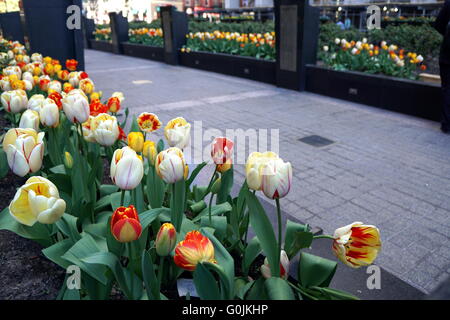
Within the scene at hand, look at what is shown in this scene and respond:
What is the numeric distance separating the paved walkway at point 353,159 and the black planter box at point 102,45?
10.8m

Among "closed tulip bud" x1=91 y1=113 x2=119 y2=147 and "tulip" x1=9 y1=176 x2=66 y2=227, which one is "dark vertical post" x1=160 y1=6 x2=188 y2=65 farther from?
"tulip" x1=9 y1=176 x2=66 y2=227

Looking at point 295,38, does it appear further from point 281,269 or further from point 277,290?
point 277,290

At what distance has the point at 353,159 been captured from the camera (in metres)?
4.85

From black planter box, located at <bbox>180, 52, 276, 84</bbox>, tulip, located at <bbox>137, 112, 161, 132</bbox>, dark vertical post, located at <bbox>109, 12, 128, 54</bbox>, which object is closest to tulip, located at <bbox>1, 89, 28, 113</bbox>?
tulip, located at <bbox>137, 112, 161, 132</bbox>

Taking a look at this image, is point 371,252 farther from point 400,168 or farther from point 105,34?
point 105,34

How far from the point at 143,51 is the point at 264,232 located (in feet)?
51.3

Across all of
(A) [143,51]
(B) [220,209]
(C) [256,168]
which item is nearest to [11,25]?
(A) [143,51]

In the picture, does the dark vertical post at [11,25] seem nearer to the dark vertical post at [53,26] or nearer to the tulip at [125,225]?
the dark vertical post at [53,26]

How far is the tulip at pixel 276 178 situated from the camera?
1374mm

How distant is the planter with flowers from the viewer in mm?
6605

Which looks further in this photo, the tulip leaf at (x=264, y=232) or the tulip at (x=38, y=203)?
the tulip leaf at (x=264, y=232)

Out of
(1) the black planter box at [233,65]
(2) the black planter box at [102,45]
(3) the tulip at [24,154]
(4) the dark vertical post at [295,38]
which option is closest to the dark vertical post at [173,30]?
(1) the black planter box at [233,65]

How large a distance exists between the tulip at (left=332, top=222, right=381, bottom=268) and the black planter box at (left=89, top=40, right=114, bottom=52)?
63.4ft
